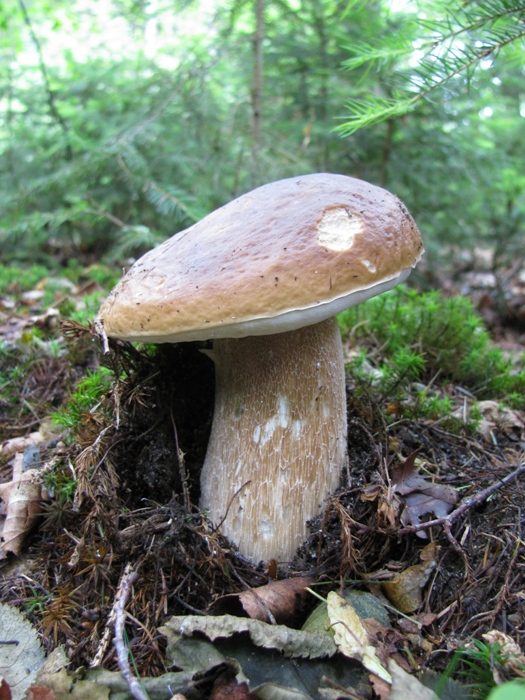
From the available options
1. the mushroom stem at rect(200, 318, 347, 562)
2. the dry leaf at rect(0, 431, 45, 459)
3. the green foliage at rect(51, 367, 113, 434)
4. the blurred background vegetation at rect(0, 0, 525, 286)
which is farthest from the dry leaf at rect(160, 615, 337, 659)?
the blurred background vegetation at rect(0, 0, 525, 286)

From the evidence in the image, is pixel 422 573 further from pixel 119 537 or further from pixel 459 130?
pixel 459 130

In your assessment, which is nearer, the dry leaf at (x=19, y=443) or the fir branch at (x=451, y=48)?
the fir branch at (x=451, y=48)

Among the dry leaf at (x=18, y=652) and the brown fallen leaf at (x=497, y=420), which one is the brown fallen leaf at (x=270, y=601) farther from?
the brown fallen leaf at (x=497, y=420)

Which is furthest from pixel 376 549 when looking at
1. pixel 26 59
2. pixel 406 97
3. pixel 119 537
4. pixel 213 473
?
pixel 26 59

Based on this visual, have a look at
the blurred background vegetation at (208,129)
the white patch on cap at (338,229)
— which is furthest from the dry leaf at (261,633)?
the blurred background vegetation at (208,129)

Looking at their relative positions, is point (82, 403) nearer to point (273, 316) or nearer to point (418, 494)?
point (273, 316)

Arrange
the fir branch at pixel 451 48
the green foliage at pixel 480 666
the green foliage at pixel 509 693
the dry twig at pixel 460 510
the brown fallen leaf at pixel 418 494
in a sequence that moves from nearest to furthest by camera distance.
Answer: the green foliage at pixel 509 693 < the green foliage at pixel 480 666 < the dry twig at pixel 460 510 < the brown fallen leaf at pixel 418 494 < the fir branch at pixel 451 48
